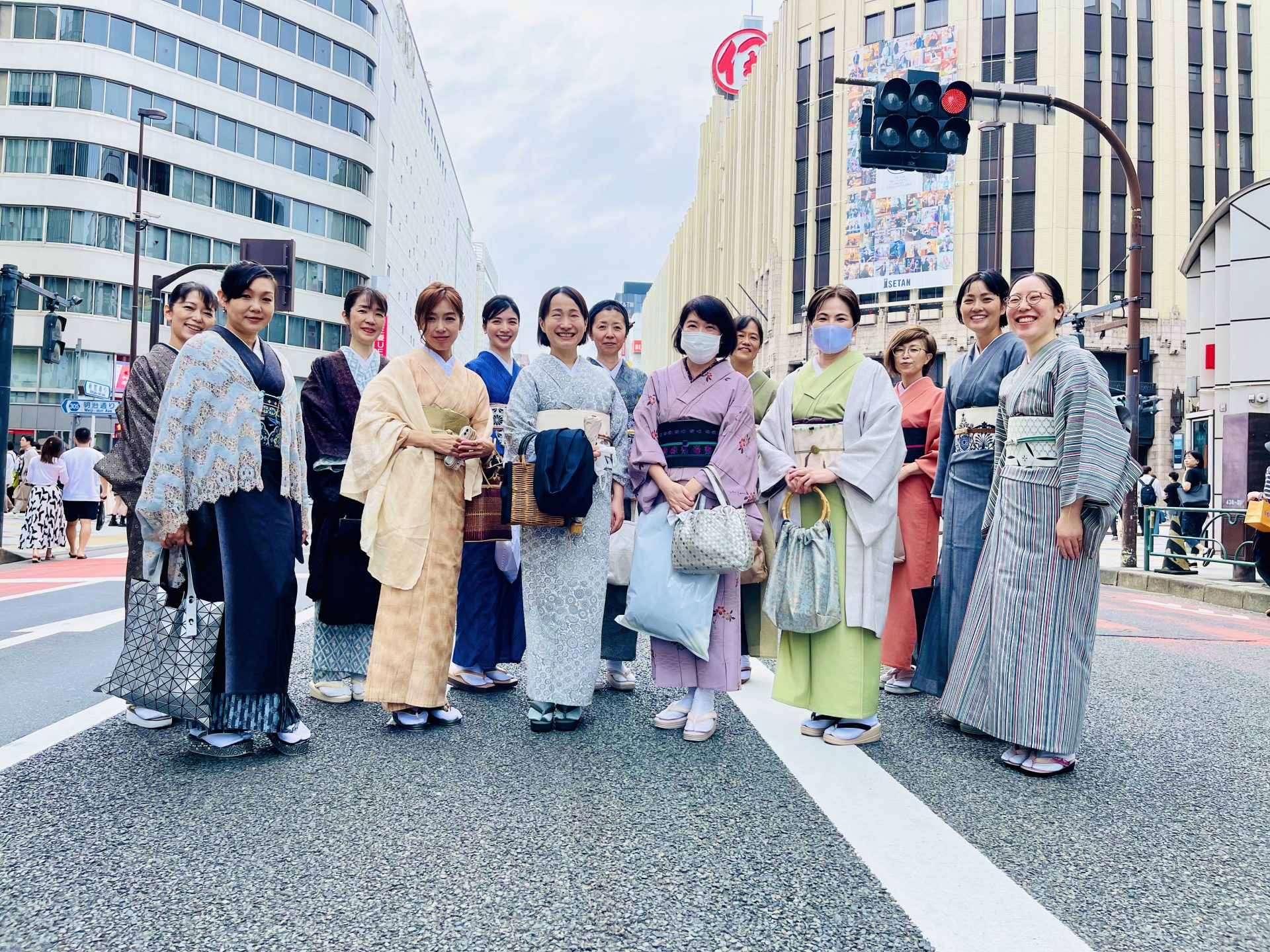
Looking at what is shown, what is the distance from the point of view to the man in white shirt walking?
39.9 feet

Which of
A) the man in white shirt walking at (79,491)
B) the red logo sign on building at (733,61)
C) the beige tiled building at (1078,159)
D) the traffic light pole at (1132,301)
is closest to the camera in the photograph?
the traffic light pole at (1132,301)

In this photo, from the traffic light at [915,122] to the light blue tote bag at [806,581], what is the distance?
4940 millimetres

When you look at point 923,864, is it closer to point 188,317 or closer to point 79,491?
point 188,317

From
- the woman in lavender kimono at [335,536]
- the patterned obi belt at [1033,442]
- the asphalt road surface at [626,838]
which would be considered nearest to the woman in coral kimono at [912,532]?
the asphalt road surface at [626,838]

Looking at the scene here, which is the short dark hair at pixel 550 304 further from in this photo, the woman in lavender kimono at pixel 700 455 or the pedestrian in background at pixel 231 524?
the pedestrian in background at pixel 231 524

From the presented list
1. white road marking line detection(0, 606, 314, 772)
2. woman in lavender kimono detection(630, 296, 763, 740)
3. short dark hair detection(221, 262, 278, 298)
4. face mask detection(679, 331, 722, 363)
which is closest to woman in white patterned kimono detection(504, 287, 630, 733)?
woman in lavender kimono detection(630, 296, 763, 740)

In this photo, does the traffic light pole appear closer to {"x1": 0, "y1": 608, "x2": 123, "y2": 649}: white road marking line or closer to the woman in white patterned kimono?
the woman in white patterned kimono

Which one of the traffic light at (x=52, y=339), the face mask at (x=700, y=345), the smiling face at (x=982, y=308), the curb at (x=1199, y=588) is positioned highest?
the traffic light at (x=52, y=339)

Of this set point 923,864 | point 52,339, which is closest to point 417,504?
point 923,864

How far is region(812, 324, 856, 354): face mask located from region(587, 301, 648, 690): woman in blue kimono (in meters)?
1.10

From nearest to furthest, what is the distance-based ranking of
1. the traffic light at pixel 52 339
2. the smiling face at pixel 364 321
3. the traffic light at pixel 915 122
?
the smiling face at pixel 364 321
the traffic light at pixel 915 122
the traffic light at pixel 52 339

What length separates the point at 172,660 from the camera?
3398 millimetres

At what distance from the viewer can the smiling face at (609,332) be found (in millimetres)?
4934

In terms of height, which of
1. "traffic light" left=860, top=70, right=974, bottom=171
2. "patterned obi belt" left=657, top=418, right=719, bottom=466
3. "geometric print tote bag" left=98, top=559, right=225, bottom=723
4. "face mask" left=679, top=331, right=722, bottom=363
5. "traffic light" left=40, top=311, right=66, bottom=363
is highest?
"traffic light" left=860, top=70, right=974, bottom=171
